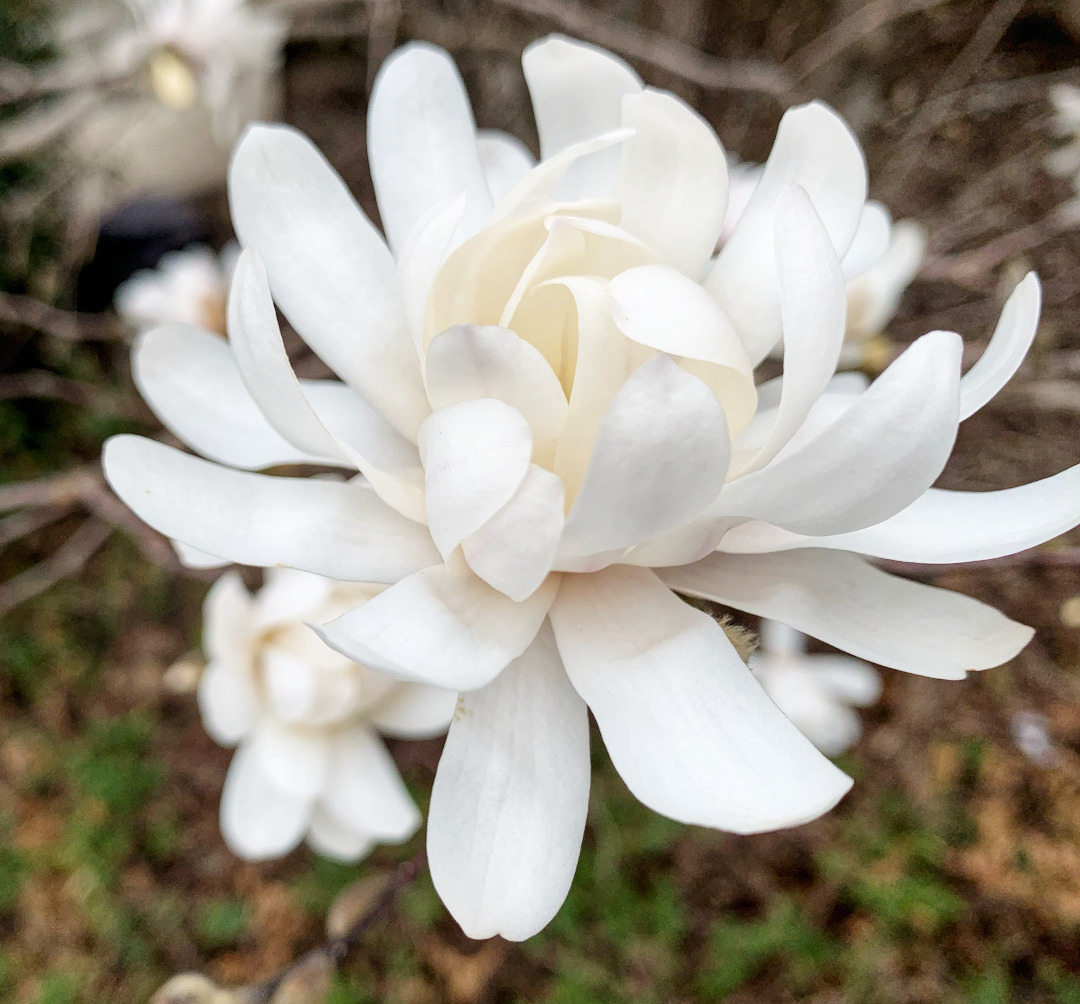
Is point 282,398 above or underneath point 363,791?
above

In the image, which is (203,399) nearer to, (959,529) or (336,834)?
(959,529)

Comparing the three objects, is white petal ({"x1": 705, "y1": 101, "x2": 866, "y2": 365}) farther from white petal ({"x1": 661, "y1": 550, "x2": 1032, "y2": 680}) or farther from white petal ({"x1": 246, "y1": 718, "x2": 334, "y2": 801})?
white petal ({"x1": 246, "y1": 718, "x2": 334, "y2": 801})

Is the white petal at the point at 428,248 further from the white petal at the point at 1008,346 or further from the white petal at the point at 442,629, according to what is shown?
the white petal at the point at 1008,346

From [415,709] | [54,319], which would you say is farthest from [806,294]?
[54,319]

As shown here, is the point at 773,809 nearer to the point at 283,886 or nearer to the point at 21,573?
the point at 283,886

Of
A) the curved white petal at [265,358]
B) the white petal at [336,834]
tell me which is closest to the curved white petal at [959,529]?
the curved white petal at [265,358]

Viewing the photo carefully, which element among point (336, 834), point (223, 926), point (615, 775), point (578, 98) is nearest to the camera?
point (578, 98)

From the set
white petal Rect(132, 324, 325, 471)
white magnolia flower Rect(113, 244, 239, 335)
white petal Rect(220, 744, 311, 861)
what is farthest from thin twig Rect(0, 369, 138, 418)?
white petal Rect(132, 324, 325, 471)
